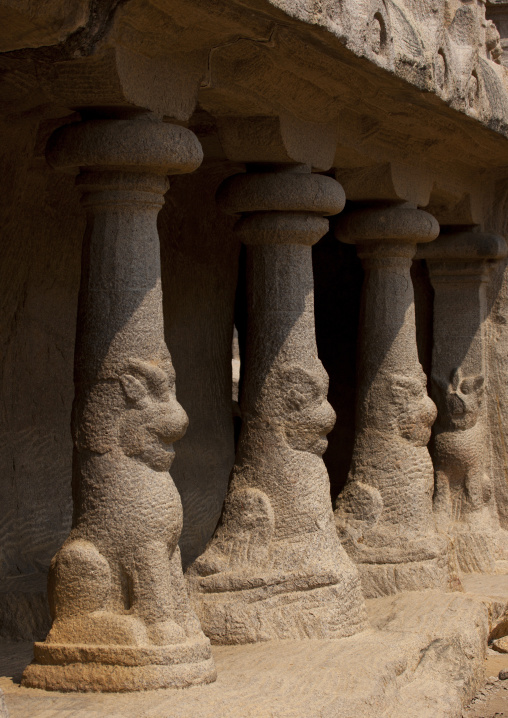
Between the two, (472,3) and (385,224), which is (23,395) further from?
(472,3)

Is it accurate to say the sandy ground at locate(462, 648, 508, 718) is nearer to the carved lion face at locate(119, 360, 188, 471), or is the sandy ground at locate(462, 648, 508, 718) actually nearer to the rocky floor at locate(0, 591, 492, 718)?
the rocky floor at locate(0, 591, 492, 718)

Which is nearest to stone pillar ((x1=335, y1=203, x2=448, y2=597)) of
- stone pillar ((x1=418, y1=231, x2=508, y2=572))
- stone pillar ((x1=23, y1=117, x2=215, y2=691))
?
stone pillar ((x1=418, y1=231, x2=508, y2=572))

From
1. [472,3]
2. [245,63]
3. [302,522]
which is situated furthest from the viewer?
[472,3]

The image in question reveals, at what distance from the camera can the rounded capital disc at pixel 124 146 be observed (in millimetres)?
4805

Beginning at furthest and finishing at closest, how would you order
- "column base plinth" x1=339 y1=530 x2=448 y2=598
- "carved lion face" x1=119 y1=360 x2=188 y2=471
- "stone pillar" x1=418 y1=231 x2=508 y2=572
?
"stone pillar" x1=418 y1=231 x2=508 y2=572 < "column base plinth" x1=339 y1=530 x2=448 y2=598 < "carved lion face" x1=119 y1=360 x2=188 y2=471

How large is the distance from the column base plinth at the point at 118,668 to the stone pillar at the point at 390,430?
2513 millimetres

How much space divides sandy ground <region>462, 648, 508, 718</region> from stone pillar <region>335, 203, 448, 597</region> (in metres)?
0.61

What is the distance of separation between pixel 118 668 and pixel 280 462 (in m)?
1.71

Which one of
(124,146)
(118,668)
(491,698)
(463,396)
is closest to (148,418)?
(118,668)

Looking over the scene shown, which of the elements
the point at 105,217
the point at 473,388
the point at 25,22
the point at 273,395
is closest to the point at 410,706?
the point at 273,395

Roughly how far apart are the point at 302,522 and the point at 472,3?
3431mm

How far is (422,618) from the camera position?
250 inches

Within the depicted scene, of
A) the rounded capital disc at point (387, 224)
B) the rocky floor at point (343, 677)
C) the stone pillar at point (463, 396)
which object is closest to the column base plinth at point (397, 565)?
the rocky floor at point (343, 677)

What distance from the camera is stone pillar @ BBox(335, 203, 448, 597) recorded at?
7.09 m
